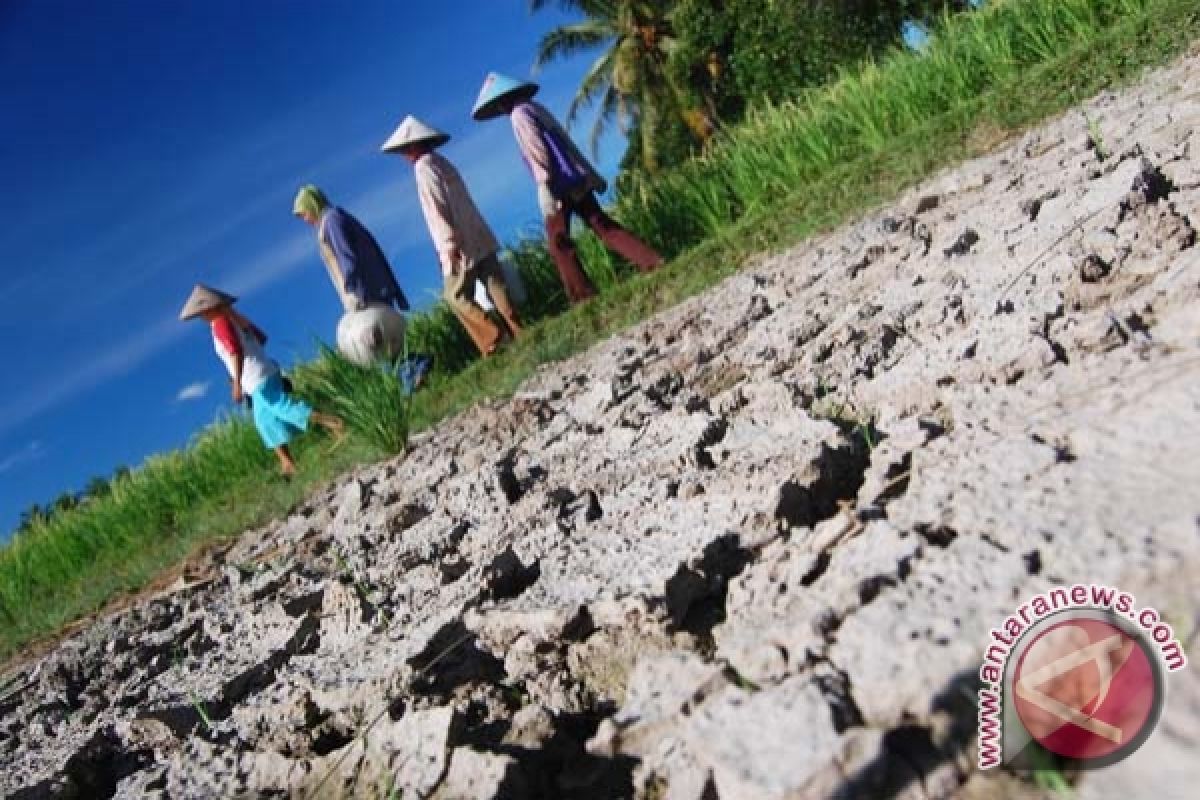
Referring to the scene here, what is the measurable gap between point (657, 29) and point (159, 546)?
15587 mm

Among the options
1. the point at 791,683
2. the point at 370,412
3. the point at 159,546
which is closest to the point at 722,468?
the point at 791,683

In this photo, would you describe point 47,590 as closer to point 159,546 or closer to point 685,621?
point 159,546

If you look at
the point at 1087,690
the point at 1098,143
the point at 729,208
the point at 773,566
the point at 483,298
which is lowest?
the point at 1087,690

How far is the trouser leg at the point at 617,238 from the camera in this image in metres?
5.25

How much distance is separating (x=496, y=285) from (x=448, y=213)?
53 centimetres

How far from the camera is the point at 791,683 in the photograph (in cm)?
95

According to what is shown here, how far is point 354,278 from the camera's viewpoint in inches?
218

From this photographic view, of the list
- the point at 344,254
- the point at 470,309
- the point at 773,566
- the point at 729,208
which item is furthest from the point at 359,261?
the point at 773,566

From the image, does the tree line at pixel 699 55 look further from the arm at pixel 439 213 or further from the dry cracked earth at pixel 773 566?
the dry cracked earth at pixel 773 566

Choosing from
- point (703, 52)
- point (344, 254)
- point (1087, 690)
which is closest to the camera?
point (1087, 690)

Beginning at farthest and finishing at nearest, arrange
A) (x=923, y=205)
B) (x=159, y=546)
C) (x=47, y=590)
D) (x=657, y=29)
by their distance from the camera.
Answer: (x=657, y=29) → (x=47, y=590) → (x=159, y=546) → (x=923, y=205)

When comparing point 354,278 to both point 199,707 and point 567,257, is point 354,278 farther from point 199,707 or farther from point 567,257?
point 199,707

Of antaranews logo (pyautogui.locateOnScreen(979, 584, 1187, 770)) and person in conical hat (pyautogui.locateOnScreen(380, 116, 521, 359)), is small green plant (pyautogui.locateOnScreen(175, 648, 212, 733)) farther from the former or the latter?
person in conical hat (pyautogui.locateOnScreen(380, 116, 521, 359))

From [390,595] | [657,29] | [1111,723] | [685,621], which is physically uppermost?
[657,29]
